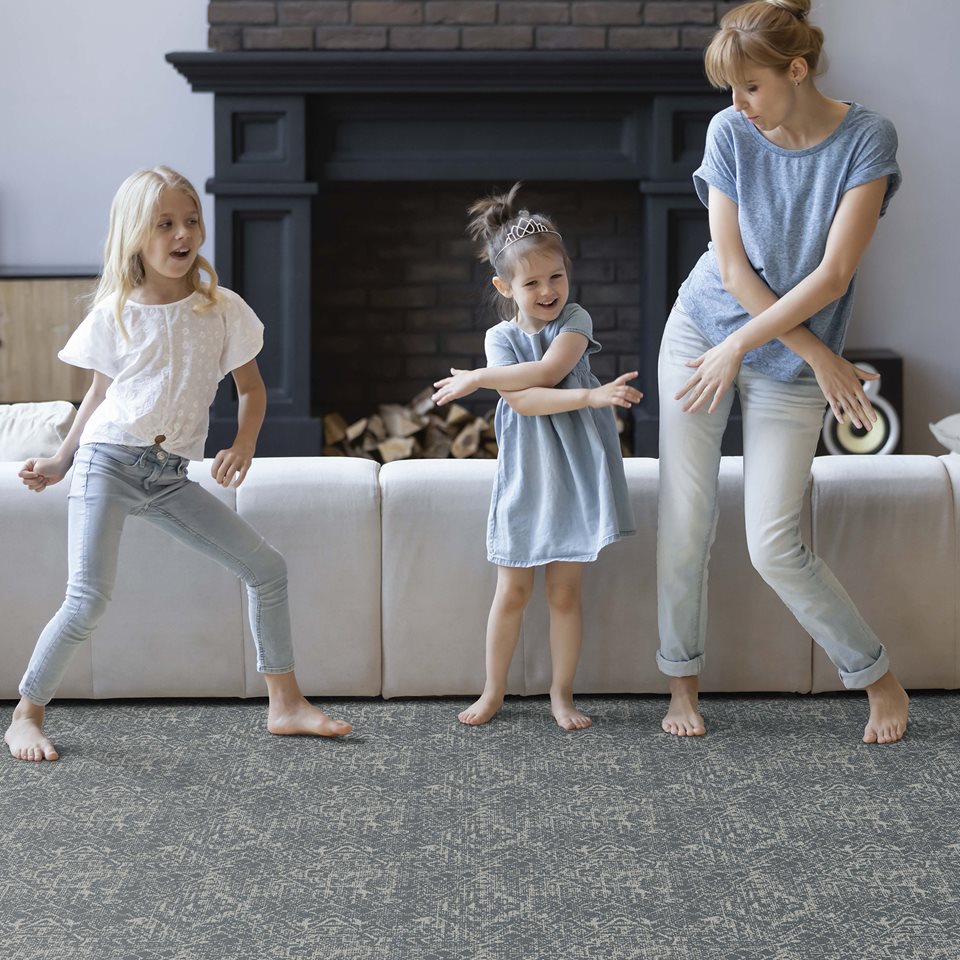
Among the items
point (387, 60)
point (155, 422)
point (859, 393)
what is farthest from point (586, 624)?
point (387, 60)

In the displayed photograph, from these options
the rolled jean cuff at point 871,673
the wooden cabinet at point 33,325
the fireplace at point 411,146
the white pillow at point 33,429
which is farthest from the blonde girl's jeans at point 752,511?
the wooden cabinet at point 33,325

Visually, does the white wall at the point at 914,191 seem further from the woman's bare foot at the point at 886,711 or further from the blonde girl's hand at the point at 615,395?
the blonde girl's hand at the point at 615,395

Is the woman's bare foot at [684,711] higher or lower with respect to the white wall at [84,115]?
lower

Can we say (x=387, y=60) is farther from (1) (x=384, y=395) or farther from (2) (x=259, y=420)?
(2) (x=259, y=420)

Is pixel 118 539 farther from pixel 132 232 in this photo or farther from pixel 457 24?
pixel 457 24

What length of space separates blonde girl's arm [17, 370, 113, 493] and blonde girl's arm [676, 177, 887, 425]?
1.02 meters

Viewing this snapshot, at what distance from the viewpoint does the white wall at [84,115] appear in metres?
4.61

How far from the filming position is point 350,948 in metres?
1.48

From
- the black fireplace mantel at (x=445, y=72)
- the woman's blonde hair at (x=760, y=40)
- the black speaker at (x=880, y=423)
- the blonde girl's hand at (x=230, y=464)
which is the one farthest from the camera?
the black speaker at (x=880, y=423)

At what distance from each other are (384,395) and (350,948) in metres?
3.43

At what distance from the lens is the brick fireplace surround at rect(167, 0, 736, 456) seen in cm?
422

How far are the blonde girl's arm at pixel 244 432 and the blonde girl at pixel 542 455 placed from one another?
0.33 meters

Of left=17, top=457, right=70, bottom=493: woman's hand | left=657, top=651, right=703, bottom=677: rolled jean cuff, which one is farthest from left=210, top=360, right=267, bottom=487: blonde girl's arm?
left=657, top=651, right=703, bottom=677: rolled jean cuff

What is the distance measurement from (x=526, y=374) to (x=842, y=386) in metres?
0.53
